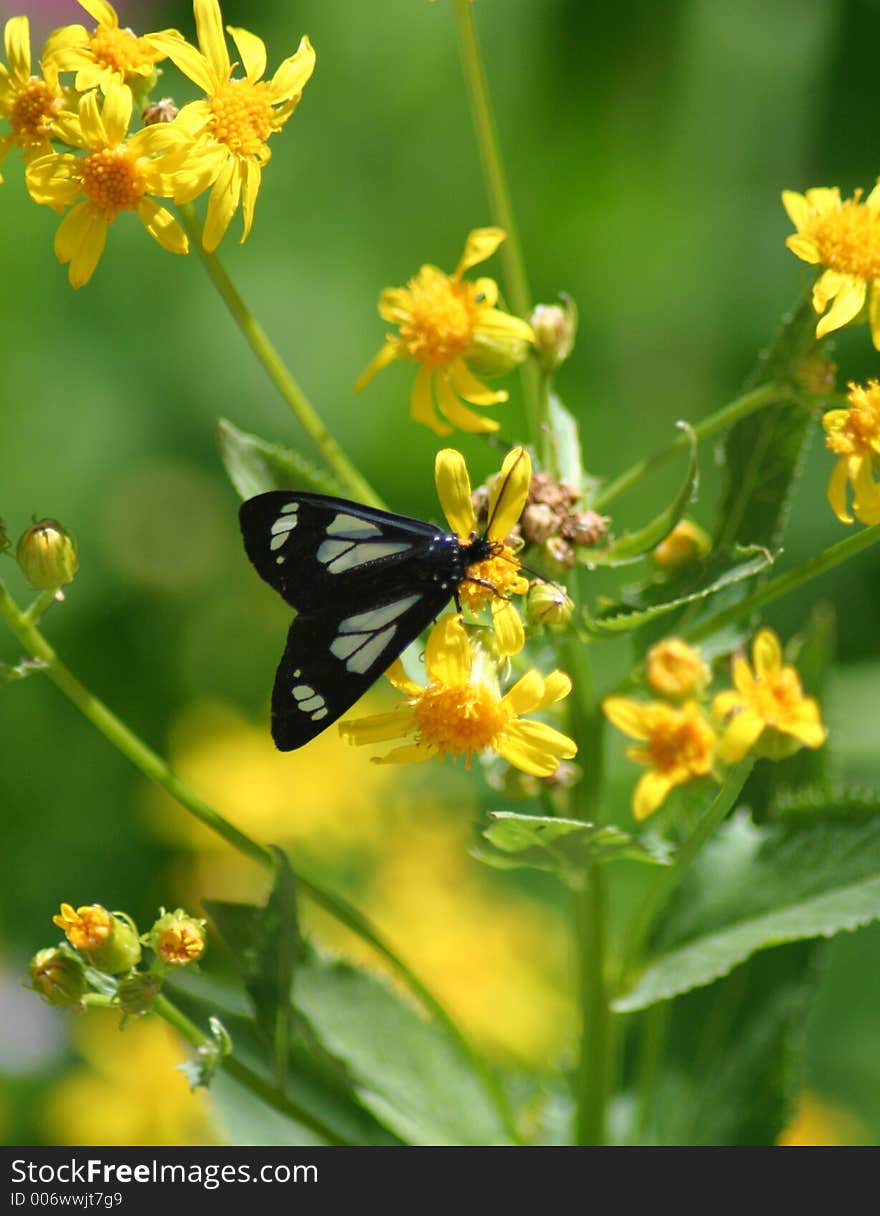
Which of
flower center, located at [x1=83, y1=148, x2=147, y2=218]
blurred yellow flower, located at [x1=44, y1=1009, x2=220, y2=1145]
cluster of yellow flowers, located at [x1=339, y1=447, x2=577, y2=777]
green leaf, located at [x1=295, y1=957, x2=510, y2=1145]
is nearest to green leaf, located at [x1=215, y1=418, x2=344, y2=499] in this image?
cluster of yellow flowers, located at [x1=339, y1=447, x2=577, y2=777]

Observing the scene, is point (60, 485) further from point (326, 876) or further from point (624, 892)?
point (624, 892)

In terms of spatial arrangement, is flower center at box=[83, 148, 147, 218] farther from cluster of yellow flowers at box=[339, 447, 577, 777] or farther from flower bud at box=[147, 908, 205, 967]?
flower bud at box=[147, 908, 205, 967]

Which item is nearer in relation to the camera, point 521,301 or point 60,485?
point 521,301

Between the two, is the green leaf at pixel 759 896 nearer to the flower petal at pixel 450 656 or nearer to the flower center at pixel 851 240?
the flower petal at pixel 450 656

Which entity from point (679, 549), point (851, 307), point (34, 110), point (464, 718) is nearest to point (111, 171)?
point (34, 110)

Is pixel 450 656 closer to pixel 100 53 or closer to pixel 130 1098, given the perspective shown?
pixel 100 53

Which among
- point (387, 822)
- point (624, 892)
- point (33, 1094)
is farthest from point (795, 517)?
point (33, 1094)
